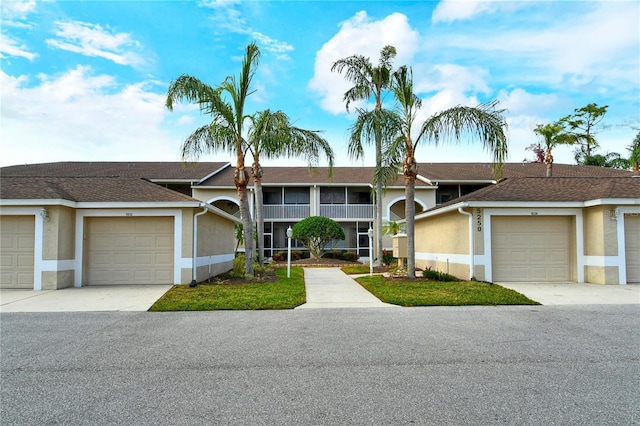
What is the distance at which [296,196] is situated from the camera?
28.6 m

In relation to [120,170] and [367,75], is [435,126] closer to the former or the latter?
[367,75]

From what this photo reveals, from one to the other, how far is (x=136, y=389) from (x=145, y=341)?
220 cm

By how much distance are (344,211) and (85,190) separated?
55.9 feet

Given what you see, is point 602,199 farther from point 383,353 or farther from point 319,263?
point 319,263

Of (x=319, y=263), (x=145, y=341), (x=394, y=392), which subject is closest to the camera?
(x=394, y=392)

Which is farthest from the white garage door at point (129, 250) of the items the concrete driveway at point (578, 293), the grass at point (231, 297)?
the concrete driveway at point (578, 293)

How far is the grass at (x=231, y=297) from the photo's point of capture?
934 cm

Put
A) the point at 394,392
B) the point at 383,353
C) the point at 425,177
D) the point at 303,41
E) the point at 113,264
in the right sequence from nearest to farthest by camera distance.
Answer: the point at 394,392 < the point at 383,353 < the point at 113,264 < the point at 303,41 < the point at 425,177

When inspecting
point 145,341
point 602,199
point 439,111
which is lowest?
point 145,341

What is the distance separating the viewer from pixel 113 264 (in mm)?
12992

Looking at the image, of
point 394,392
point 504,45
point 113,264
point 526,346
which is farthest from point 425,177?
point 394,392

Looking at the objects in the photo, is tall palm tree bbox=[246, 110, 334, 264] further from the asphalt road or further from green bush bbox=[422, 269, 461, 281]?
the asphalt road

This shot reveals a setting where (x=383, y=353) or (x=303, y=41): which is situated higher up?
(x=303, y=41)

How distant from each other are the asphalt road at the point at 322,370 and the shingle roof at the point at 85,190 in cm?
517
